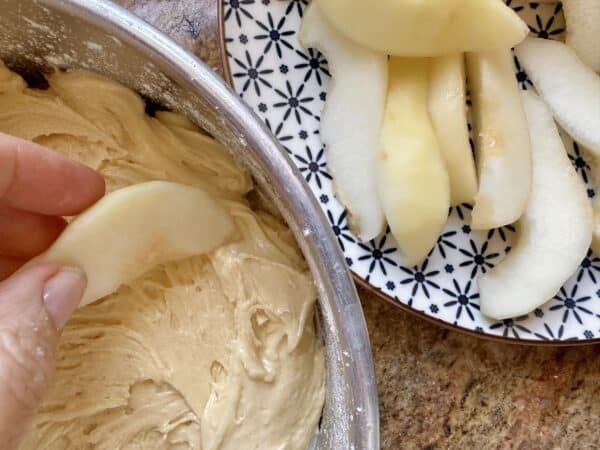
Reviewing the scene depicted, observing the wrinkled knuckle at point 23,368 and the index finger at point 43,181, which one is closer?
the wrinkled knuckle at point 23,368

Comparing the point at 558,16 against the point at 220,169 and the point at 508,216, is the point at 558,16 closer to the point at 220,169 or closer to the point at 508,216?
the point at 508,216

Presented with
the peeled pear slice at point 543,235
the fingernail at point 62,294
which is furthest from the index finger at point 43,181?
the peeled pear slice at point 543,235

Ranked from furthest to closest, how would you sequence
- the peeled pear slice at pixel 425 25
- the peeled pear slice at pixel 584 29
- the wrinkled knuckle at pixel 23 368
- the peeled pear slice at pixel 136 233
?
1. the peeled pear slice at pixel 584 29
2. the peeled pear slice at pixel 425 25
3. the peeled pear slice at pixel 136 233
4. the wrinkled knuckle at pixel 23 368

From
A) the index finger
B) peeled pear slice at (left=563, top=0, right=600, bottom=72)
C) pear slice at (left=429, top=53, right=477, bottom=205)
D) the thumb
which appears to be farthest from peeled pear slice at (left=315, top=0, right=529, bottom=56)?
the thumb

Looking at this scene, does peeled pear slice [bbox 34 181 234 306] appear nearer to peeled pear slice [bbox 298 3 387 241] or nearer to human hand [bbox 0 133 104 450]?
human hand [bbox 0 133 104 450]

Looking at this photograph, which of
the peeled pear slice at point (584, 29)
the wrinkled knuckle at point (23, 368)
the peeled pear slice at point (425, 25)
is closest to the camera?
the wrinkled knuckle at point (23, 368)

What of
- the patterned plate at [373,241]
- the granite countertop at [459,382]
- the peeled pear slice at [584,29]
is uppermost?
the peeled pear slice at [584,29]

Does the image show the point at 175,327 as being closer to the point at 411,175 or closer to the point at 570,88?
the point at 411,175

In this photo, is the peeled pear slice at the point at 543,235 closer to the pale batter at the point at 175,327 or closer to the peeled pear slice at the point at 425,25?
the peeled pear slice at the point at 425,25

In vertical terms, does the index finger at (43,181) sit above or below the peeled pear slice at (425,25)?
below
